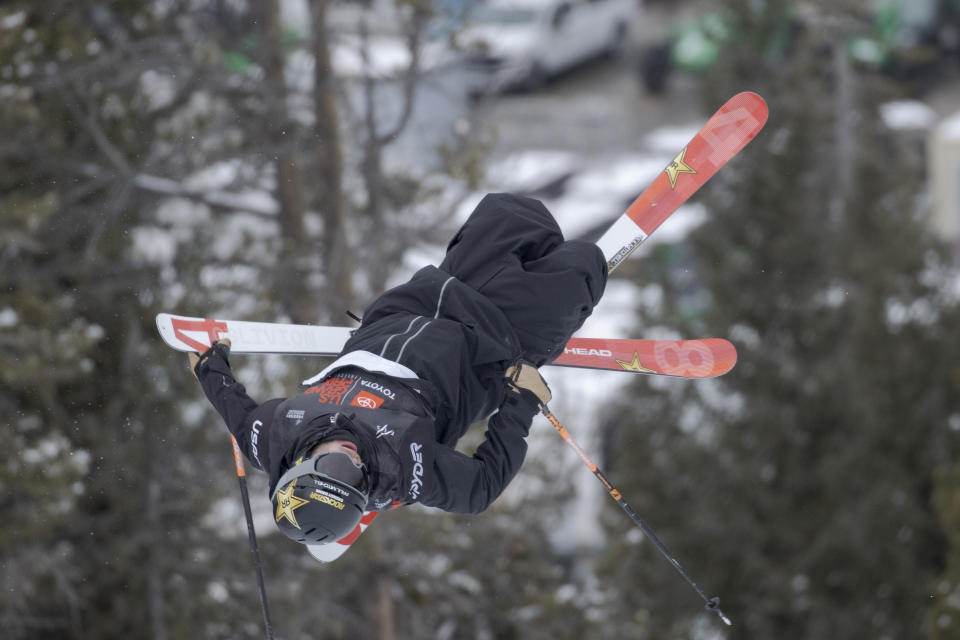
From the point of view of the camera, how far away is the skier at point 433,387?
10.9 ft

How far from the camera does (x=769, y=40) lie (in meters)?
13.3

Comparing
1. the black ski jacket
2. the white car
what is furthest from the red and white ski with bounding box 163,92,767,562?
the white car

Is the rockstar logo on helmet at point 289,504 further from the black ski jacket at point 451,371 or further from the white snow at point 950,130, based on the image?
the white snow at point 950,130

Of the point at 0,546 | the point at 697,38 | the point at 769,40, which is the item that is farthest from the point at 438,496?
the point at 697,38

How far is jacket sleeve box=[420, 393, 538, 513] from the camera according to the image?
356 cm

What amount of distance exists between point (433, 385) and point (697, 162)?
1850 mm

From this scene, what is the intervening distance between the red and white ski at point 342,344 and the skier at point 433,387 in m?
0.28

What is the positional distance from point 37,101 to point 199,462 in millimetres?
3545

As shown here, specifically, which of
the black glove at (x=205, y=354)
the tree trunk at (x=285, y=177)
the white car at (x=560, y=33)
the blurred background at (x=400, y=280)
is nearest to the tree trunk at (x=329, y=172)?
the blurred background at (x=400, y=280)

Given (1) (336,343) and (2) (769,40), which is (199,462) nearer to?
(1) (336,343)

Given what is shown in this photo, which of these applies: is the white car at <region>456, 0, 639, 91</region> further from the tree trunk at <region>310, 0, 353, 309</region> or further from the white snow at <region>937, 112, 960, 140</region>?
the white snow at <region>937, 112, 960, 140</region>

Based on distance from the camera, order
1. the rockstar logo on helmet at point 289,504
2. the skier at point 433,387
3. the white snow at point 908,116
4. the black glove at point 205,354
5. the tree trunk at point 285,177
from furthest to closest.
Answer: the white snow at point 908,116 < the tree trunk at point 285,177 < the black glove at point 205,354 < the skier at point 433,387 < the rockstar logo on helmet at point 289,504

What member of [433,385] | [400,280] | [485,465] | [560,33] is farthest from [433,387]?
[560,33]

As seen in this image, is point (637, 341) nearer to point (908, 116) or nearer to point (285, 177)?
point (285, 177)
